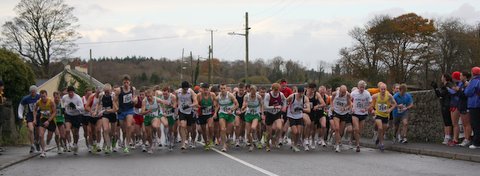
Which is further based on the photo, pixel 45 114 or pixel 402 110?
pixel 402 110

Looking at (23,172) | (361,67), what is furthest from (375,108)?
(361,67)

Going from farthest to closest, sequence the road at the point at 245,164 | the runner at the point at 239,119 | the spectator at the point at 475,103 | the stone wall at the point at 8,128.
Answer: the stone wall at the point at 8,128, the runner at the point at 239,119, the spectator at the point at 475,103, the road at the point at 245,164

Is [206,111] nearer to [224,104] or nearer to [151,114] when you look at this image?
[224,104]

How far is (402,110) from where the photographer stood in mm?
18516

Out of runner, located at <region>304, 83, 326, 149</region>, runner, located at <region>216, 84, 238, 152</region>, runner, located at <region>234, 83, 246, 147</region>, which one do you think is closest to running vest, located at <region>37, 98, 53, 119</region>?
runner, located at <region>216, 84, 238, 152</region>

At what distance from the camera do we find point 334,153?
54.0 ft

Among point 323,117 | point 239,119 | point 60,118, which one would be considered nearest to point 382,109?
point 323,117

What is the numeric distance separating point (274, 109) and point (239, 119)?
2336 mm

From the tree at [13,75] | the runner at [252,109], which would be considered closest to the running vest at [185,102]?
the runner at [252,109]

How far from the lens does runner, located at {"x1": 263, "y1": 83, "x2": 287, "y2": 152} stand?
56.8 ft

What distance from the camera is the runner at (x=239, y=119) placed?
19.0m

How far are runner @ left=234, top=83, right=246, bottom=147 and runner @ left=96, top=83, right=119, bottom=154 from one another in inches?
151

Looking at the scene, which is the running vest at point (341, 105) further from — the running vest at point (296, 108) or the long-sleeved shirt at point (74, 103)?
the long-sleeved shirt at point (74, 103)

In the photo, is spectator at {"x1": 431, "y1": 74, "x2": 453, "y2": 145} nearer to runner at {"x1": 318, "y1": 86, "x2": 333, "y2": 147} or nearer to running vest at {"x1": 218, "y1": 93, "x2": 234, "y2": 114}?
runner at {"x1": 318, "y1": 86, "x2": 333, "y2": 147}
